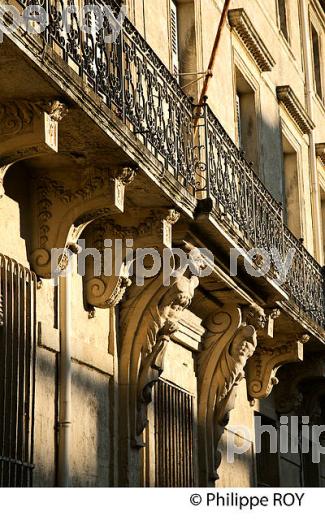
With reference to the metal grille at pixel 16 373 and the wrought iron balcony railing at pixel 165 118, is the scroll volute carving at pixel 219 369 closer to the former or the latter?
the wrought iron balcony railing at pixel 165 118

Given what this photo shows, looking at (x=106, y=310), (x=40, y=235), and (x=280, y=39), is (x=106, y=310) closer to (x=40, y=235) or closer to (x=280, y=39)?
(x=40, y=235)

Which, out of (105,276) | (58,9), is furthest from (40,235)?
(58,9)

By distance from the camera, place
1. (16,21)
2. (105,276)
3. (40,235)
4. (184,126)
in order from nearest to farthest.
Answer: (16,21)
(40,235)
(105,276)
(184,126)

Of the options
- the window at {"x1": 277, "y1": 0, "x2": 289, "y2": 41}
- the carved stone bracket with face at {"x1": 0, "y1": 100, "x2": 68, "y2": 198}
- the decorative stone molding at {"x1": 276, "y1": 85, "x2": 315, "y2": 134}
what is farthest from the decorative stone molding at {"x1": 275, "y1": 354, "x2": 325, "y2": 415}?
the carved stone bracket with face at {"x1": 0, "y1": 100, "x2": 68, "y2": 198}

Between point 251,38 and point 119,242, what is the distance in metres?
6.21

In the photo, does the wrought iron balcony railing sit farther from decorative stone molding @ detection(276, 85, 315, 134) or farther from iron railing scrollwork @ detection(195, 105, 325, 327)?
decorative stone molding @ detection(276, 85, 315, 134)

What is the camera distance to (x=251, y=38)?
1816 cm

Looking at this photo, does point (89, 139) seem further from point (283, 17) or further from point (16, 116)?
point (283, 17)

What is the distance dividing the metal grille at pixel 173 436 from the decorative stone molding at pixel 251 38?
4.75m

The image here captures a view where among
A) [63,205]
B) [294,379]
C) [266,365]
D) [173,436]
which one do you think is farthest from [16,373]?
[294,379]

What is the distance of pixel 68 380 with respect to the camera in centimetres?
1180

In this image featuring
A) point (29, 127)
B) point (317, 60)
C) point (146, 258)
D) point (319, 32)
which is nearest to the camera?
point (29, 127)

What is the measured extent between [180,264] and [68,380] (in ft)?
6.86

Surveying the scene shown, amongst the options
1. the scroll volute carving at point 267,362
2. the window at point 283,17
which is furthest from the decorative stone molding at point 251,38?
the scroll volute carving at point 267,362
